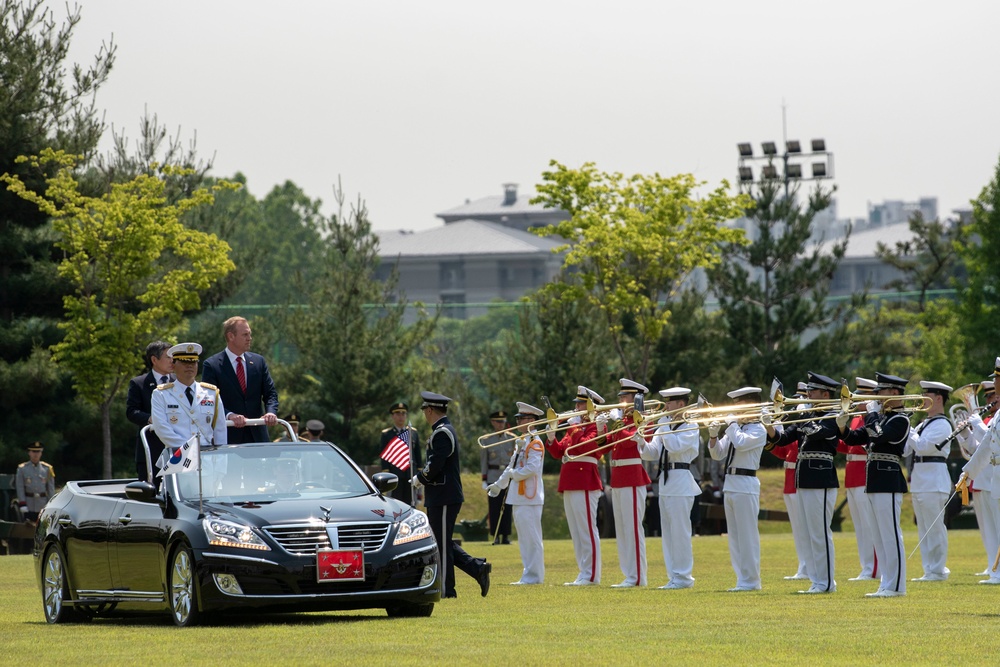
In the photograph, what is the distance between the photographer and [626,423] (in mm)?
18156

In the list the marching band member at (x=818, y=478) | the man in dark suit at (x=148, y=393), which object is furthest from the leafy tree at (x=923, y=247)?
the man in dark suit at (x=148, y=393)

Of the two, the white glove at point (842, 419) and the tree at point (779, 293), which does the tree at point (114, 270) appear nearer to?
the tree at point (779, 293)

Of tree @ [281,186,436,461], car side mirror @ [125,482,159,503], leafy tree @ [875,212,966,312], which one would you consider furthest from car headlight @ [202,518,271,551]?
leafy tree @ [875,212,966,312]

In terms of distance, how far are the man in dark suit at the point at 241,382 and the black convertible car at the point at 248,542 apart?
1.47m

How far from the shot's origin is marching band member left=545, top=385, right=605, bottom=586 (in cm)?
1848

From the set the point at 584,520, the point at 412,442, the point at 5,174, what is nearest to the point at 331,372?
the point at 5,174

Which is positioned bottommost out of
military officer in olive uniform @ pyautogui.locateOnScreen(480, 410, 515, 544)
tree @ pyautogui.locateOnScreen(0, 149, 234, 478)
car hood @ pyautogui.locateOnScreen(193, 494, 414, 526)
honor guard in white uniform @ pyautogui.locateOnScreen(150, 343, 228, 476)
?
military officer in olive uniform @ pyautogui.locateOnScreen(480, 410, 515, 544)

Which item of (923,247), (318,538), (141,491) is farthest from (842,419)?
(923,247)

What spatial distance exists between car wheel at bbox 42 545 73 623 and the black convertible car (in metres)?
0.01

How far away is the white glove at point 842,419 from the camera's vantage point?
1560 cm

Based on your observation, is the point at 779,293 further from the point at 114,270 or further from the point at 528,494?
the point at 528,494

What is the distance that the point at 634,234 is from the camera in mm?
39500

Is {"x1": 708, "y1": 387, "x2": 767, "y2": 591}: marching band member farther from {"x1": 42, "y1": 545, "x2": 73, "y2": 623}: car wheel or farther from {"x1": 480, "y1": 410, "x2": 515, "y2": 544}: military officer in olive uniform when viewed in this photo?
{"x1": 480, "y1": 410, "x2": 515, "y2": 544}: military officer in olive uniform

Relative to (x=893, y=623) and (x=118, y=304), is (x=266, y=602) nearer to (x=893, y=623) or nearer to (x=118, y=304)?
(x=893, y=623)
